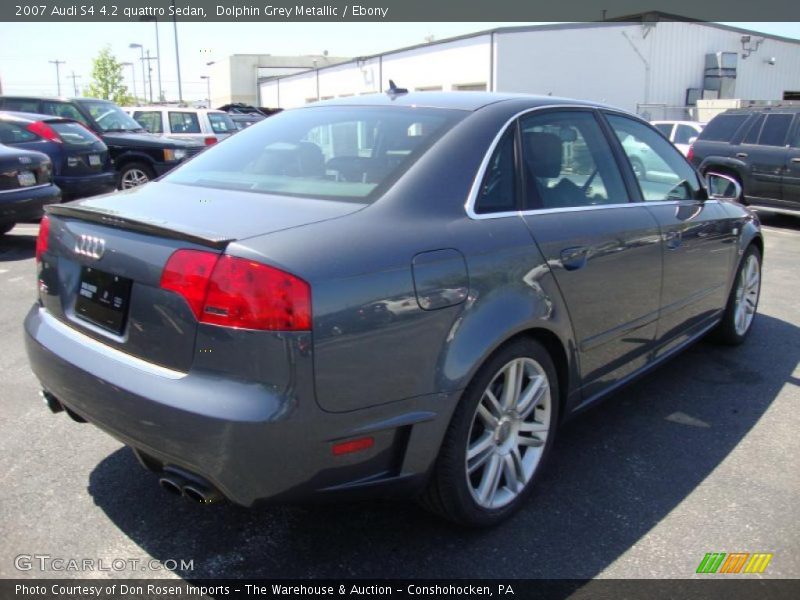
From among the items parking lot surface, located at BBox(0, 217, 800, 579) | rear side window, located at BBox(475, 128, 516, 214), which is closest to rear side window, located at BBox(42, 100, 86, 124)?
parking lot surface, located at BBox(0, 217, 800, 579)

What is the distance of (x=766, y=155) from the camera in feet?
35.3

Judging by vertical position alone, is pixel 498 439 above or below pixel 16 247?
above

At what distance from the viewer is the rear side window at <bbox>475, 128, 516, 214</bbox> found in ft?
8.91

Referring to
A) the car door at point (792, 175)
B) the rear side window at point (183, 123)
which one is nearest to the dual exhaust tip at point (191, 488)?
the car door at point (792, 175)

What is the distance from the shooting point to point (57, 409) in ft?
8.99

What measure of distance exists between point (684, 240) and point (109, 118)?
12.1 metres

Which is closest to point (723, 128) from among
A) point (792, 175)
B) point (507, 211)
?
point (792, 175)

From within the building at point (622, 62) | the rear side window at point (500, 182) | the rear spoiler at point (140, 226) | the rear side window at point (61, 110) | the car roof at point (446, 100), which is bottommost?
the rear spoiler at point (140, 226)

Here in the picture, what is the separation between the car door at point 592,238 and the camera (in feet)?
9.66

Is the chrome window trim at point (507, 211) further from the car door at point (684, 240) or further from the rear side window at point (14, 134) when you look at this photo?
the rear side window at point (14, 134)

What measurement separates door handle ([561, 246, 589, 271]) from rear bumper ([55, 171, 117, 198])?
8.68m

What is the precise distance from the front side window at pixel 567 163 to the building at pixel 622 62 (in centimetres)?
2266

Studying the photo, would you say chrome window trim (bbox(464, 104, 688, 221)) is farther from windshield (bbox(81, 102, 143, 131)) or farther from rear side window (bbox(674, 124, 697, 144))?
rear side window (bbox(674, 124, 697, 144))

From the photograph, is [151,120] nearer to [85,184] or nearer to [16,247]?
[85,184]
